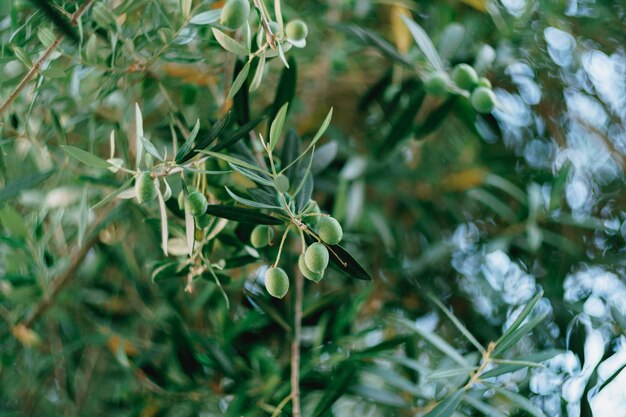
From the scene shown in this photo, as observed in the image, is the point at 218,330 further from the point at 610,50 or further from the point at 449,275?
the point at 610,50

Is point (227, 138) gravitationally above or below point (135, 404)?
above

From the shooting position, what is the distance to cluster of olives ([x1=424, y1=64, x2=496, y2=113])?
793 millimetres

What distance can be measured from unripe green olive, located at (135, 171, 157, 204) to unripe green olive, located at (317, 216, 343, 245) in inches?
5.8

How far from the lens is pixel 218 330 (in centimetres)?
99

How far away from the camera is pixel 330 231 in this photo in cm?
55

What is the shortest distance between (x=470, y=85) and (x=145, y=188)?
0.46m

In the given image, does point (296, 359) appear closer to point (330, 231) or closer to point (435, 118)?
point (330, 231)

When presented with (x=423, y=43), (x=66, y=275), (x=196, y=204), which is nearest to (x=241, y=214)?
(x=196, y=204)

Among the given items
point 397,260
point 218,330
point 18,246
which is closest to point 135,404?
point 218,330

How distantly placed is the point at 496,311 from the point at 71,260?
725 millimetres

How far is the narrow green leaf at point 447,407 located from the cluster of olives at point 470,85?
0.33 metres

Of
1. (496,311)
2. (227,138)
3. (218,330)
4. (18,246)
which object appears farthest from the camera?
(496,311)

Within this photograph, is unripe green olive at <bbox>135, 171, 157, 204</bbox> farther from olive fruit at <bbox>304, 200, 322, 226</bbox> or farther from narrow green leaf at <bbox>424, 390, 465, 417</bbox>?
narrow green leaf at <bbox>424, 390, 465, 417</bbox>

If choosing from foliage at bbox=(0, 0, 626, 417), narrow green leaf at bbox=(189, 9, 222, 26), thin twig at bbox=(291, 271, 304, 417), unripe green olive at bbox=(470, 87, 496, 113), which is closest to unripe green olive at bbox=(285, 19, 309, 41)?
foliage at bbox=(0, 0, 626, 417)
